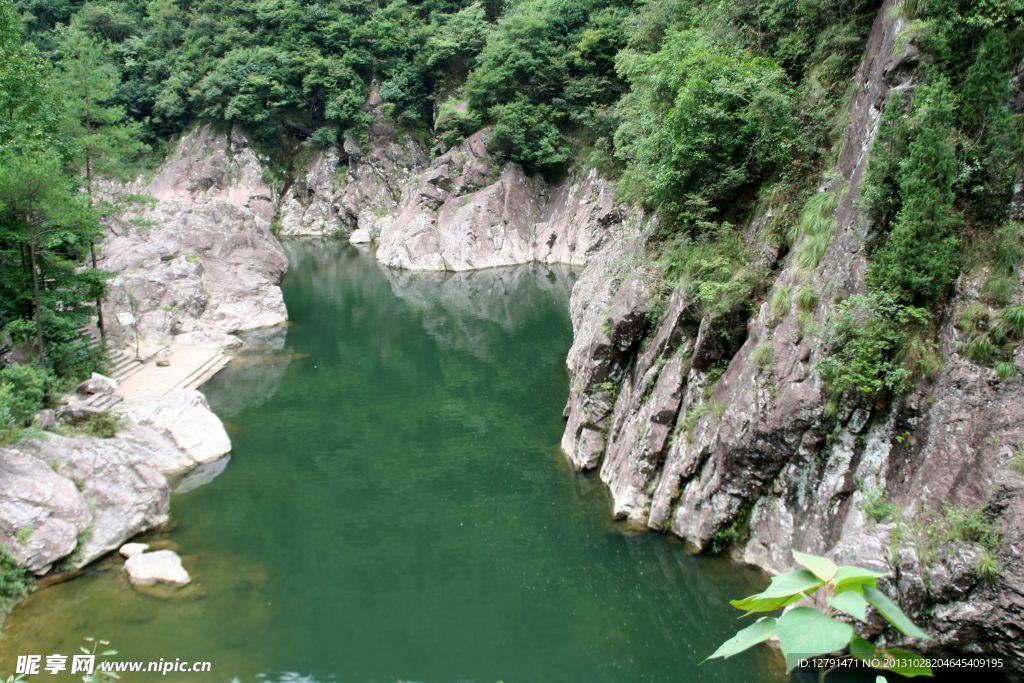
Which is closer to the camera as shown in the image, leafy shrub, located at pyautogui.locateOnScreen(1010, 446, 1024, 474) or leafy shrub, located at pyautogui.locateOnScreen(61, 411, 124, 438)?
leafy shrub, located at pyautogui.locateOnScreen(1010, 446, 1024, 474)

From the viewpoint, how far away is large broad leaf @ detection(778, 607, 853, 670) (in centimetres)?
161

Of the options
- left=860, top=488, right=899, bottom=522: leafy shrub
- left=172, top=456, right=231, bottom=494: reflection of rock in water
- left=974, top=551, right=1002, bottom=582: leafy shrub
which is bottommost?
left=172, top=456, right=231, bottom=494: reflection of rock in water

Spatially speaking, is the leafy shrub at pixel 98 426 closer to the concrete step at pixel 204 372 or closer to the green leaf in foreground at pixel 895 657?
the concrete step at pixel 204 372

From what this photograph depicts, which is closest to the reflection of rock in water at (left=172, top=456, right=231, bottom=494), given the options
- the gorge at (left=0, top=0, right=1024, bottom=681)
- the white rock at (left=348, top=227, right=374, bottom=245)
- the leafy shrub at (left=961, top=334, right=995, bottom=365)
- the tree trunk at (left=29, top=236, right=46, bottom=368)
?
the gorge at (left=0, top=0, right=1024, bottom=681)

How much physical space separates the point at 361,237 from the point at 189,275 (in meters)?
26.7

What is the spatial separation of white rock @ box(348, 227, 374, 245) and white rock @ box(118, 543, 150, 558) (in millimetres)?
43719

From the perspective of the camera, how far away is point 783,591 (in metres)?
1.85

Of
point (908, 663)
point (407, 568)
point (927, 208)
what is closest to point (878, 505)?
point (927, 208)

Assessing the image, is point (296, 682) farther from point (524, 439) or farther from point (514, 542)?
point (524, 439)

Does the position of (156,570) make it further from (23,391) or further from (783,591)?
(783,591)

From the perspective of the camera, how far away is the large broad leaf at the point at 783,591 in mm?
1825

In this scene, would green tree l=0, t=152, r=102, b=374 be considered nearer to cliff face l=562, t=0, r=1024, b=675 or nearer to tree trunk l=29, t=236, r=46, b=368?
tree trunk l=29, t=236, r=46, b=368

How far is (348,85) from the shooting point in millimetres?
57219

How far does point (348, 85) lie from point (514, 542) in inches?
2043
